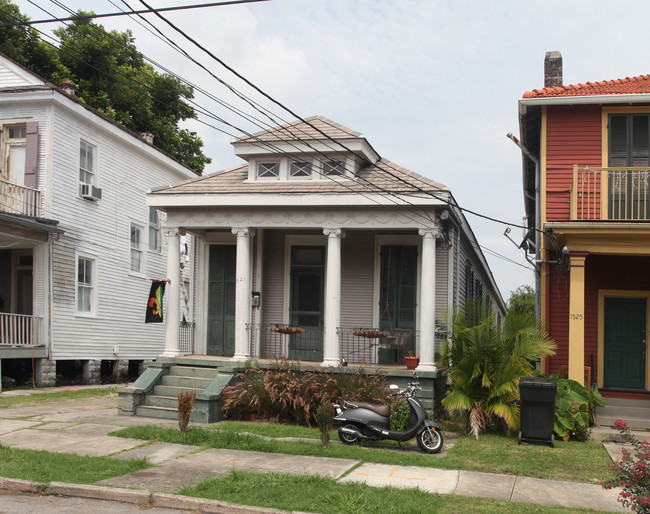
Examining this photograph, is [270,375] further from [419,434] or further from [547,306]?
[547,306]

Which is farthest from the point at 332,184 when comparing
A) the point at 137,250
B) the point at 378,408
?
the point at 137,250

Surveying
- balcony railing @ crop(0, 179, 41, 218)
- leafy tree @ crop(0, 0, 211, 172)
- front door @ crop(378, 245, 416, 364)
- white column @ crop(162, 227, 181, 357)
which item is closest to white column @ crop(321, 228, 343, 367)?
front door @ crop(378, 245, 416, 364)

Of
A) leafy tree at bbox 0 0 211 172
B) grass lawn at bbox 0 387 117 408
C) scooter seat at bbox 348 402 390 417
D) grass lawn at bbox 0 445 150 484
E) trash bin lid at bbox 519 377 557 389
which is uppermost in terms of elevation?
leafy tree at bbox 0 0 211 172

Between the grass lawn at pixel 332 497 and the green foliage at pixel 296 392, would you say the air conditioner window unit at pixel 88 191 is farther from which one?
the grass lawn at pixel 332 497

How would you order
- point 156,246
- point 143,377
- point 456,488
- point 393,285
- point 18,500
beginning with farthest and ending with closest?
point 156,246
point 393,285
point 143,377
point 456,488
point 18,500

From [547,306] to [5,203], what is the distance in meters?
13.7

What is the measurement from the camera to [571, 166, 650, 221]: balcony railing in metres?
13.1

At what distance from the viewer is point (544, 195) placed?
1441 cm

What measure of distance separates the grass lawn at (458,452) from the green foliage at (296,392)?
0.75 metres

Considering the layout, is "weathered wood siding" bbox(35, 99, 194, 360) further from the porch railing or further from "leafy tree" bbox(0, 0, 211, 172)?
"leafy tree" bbox(0, 0, 211, 172)

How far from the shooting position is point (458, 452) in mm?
10133

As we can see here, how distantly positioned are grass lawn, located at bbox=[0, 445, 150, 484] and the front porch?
3.62 m

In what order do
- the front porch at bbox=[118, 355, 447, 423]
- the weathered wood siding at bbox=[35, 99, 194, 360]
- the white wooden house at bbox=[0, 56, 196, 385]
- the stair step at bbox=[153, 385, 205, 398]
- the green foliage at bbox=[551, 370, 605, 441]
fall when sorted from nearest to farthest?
1. the green foliage at bbox=[551, 370, 605, 441]
2. the front porch at bbox=[118, 355, 447, 423]
3. the stair step at bbox=[153, 385, 205, 398]
4. the white wooden house at bbox=[0, 56, 196, 385]
5. the weathered wood siding at bbox=[35, 99, 194, 360]

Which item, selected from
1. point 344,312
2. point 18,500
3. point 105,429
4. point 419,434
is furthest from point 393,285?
point 18,500
